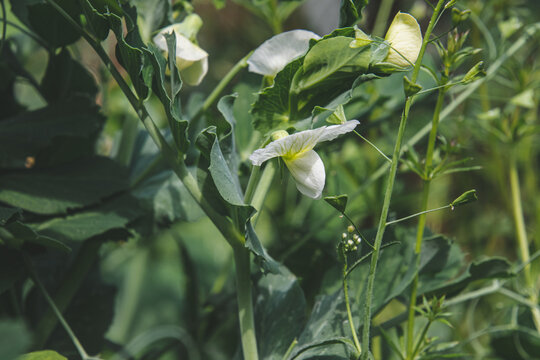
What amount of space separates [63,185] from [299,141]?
0.17 metres

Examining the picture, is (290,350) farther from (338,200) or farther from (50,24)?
(50,24)

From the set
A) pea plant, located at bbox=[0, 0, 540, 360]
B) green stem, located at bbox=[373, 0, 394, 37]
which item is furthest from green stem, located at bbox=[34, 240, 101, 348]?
green stem, located at bbox=[373, 0, 394, 37]

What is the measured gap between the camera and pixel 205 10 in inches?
36.8

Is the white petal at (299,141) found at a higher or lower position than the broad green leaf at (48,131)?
higher

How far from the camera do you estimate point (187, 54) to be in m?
0.27

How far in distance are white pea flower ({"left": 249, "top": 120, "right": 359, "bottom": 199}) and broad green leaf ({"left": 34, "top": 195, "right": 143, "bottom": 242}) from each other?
4.6 inches

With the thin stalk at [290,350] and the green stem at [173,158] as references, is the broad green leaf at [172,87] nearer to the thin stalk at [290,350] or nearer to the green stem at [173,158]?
the green stem at [173,158]

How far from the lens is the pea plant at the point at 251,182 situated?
0.77 feet

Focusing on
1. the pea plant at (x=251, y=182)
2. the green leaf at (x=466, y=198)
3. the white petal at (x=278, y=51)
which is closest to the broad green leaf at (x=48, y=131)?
the pea plant at (x=251, y=182)

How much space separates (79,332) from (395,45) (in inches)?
10.7

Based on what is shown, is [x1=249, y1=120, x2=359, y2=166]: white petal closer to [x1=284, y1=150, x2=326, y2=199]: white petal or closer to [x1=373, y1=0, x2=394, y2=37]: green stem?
[x1=284, y1=150, x2=326, y2=199]: white petal

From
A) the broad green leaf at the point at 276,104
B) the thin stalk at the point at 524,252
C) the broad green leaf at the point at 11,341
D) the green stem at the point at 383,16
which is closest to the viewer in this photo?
the broad green leaf at the point at 11,341

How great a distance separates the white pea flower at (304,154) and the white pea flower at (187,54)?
0.08 m

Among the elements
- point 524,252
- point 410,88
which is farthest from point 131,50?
point 524,252
